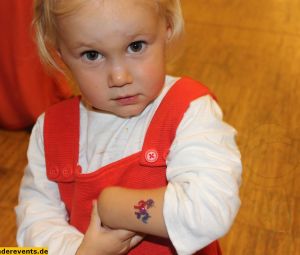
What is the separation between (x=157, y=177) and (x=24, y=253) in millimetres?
276

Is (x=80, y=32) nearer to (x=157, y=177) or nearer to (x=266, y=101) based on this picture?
(x=157, y=177)

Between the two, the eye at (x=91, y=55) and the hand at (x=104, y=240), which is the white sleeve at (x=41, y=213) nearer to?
the hand at (x=104, y=240)

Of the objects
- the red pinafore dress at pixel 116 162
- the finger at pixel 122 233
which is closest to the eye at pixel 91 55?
the red pinafore dress at pixel 116 162

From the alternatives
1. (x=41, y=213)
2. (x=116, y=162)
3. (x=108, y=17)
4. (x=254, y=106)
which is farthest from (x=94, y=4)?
(x=254, y=106)

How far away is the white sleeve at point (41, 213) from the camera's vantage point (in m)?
0.81

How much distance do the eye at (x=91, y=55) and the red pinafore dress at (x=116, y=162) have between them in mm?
137

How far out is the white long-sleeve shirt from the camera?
0.66 meters

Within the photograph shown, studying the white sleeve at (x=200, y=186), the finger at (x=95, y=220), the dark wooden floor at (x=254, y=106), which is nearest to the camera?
the white sleeve at (x=200, y=186)

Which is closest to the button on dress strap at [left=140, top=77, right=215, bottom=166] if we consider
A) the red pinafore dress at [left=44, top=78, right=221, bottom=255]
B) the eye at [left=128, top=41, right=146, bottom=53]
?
the red pinafore dress at [left=44, top=78, right=221, bottom=255]

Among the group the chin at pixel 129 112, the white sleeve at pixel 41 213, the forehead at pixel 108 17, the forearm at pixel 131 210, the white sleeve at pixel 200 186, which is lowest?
the white sleeve at pixel 41 213

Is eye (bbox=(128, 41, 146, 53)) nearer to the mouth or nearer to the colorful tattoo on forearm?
the mouth

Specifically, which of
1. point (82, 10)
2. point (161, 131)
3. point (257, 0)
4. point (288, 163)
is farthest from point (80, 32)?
point (257, 0)

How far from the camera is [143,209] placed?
0.69 m

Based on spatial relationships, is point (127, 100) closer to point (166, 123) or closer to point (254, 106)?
point (166, 123)
